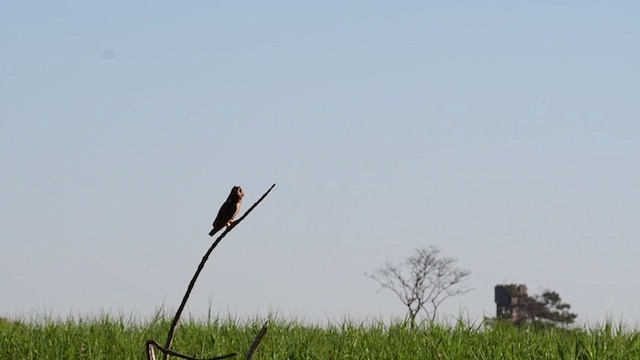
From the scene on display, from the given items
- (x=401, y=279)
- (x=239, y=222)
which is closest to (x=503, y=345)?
(x=239, y=222)

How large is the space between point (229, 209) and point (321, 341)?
7435 mm

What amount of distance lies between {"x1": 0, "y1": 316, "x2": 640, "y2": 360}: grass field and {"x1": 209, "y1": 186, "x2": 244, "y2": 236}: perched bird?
19.6ft

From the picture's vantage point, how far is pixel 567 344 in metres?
9.45

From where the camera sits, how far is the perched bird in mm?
2385

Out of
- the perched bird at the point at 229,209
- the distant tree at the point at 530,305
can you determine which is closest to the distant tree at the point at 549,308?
the distant tree at the point at 530,305

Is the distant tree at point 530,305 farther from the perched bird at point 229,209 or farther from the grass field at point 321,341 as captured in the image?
the perched bird at point 229,209

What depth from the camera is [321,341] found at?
9.70 meters

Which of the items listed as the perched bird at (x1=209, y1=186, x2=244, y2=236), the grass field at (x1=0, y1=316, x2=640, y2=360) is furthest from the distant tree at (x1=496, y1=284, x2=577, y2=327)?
the perched bird at (x1=209, y1=186, x2=244, y2=236)

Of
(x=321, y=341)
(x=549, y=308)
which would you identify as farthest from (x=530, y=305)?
(x=321, y=341)

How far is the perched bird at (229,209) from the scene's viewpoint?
238cm

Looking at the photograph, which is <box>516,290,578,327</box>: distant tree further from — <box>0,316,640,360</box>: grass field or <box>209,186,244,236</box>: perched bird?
<box>209,186,244,236</box>: perched bird

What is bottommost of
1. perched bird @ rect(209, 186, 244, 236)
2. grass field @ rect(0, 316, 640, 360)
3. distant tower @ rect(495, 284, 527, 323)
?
perched bird @ rect(209, 186, 244, 236)

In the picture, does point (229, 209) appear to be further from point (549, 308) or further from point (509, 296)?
point (549, 308)

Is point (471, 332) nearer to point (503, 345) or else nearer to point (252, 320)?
point (503, 345)
